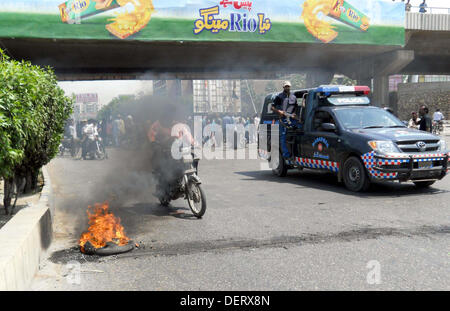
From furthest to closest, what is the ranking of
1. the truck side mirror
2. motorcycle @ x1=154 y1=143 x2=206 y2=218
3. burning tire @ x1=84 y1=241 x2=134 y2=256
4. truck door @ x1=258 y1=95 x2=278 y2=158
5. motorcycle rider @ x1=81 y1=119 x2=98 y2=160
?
motorcycle rider @ x1=81 y1=119 x2=98 y2=160 → truck door @ x1=258 y1=95 x2=278 y2=158 → the truck side mirror → motorcycle @ x1=154 y1=143 x2=206 y2=218 → burning tire @ x1=84 y1=241 x2=134 y2=256

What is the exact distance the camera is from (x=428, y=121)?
10922 mm

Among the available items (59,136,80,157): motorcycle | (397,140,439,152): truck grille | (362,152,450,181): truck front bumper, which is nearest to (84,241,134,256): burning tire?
(362,152,450,181): truck front bumper

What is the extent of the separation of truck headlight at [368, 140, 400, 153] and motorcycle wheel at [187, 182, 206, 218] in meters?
3.45

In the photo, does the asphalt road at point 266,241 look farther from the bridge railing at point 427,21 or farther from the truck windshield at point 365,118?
the bridge railing at point 427,21

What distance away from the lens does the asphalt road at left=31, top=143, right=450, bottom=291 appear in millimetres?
3895

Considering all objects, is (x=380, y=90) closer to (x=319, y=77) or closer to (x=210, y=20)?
(x=319, y=77)

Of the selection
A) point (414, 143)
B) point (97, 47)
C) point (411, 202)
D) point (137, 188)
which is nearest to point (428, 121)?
point (414, 143)

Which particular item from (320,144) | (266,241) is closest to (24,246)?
(266,241)

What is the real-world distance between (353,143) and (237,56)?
57.4 ft

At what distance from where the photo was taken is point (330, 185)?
9.56m

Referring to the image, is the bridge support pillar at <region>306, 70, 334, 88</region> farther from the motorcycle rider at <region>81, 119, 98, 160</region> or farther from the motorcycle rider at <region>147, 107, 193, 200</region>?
the motorcycle rider at <region>147, 107, 193, 200</region>

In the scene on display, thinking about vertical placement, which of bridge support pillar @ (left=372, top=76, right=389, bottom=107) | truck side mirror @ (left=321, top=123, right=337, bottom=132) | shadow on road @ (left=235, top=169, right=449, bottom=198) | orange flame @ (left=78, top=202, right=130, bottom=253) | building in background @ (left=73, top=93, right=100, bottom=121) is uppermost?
bridge support pillar @ (left=372, top=76, right=389, bottom=107)

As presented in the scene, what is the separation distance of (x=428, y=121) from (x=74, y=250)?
30.2 ft

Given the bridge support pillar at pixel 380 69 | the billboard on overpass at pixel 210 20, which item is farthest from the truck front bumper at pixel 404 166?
the bridge support pillar at pixel 380 69
